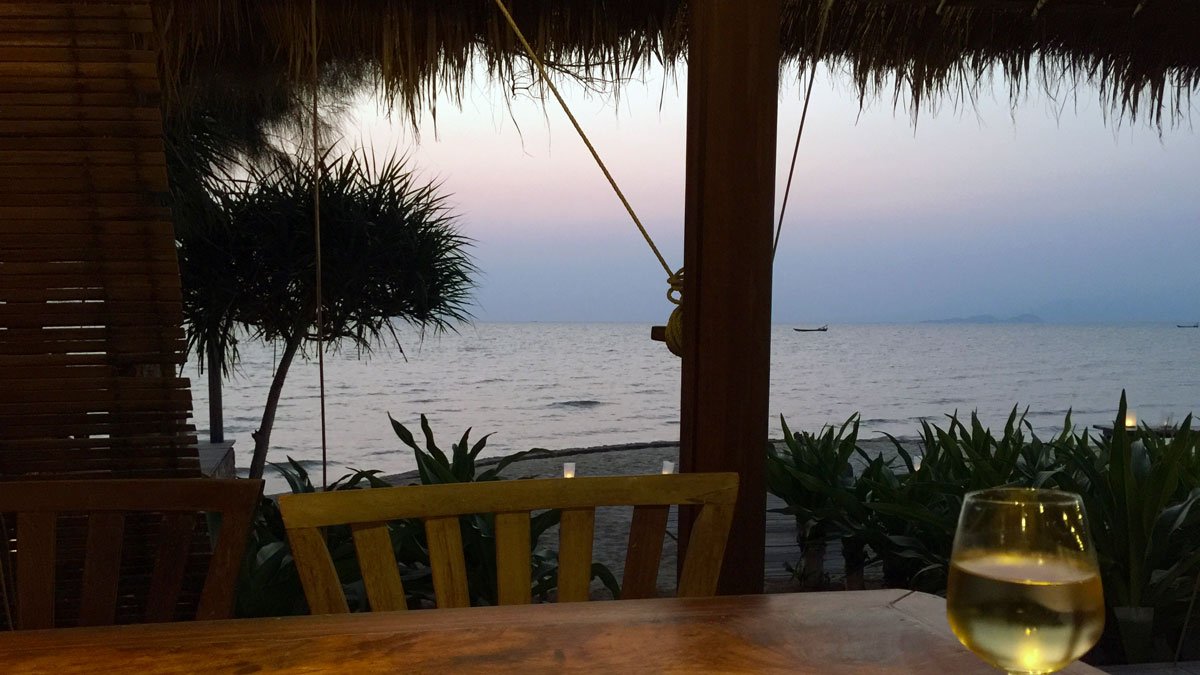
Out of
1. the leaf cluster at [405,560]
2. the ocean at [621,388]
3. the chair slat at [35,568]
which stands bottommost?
the ocean at [621,388]

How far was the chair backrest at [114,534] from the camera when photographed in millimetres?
1021

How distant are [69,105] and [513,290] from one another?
19830mm

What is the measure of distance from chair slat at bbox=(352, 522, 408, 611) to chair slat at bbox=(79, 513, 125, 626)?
0.90 ft

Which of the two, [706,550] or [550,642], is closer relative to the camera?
[550,642]

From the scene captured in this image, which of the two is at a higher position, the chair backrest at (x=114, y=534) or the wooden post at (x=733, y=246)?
the wooden post at (x=733, y=246)

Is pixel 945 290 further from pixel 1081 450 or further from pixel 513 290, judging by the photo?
pixel 1081 450

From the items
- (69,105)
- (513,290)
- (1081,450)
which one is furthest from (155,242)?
(513,290)

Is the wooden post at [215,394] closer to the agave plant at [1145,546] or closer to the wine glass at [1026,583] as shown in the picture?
the agave plant at [1145,546]

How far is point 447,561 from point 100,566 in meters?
0.37

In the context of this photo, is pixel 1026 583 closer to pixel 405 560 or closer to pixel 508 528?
pixel 508 528

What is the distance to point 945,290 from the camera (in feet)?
86.3

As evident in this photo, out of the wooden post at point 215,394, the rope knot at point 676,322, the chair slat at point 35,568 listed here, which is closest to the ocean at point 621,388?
the wooden post at point 215,394

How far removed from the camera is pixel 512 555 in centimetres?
104

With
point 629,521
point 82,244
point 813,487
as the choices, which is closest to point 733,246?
point 82,244
